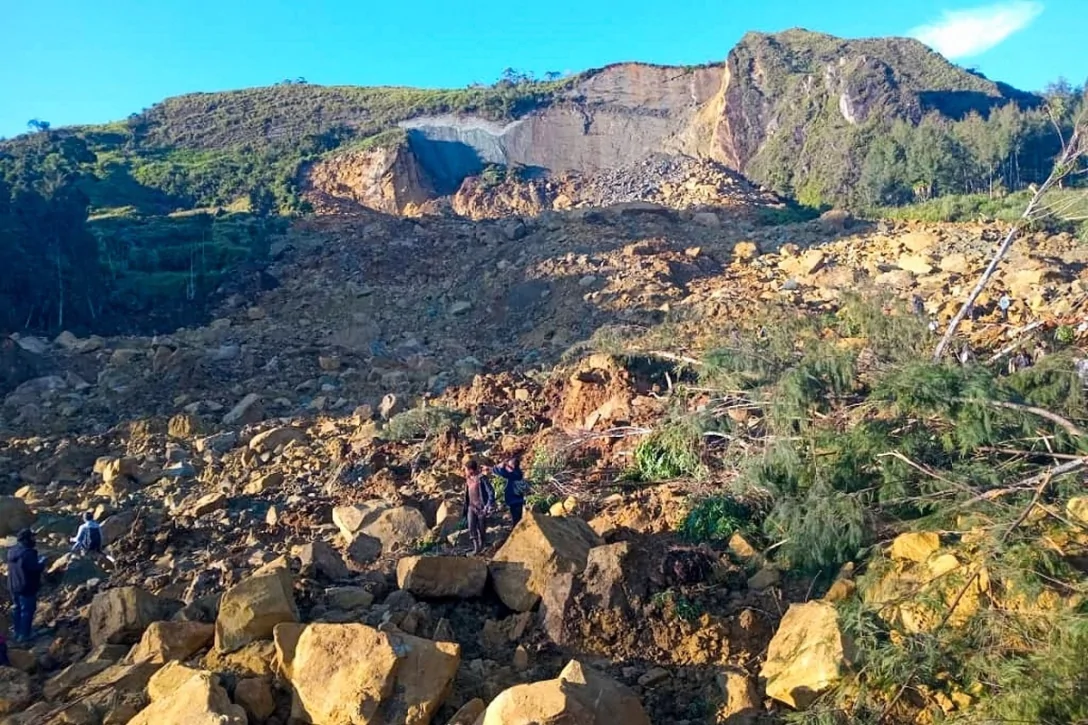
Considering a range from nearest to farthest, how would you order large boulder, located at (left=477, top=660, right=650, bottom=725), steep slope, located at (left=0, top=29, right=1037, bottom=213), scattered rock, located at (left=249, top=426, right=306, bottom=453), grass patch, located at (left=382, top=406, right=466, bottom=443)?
large boulder, located at (left=477, top=660, right=650, bottom=725), grass patch, located at (left=382, top=406, right=466, bottom=443), scattered rock, located at (left=249, top=426, right=306, bottom=453), steep slope, located at (left=0, top=29, right=1037, bottom=213)

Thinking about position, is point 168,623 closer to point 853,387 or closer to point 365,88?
point 853,387

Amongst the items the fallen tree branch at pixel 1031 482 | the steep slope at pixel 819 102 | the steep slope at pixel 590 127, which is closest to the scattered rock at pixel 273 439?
the fallen tree branch at pixel 1031 482

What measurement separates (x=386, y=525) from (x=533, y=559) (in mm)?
1794

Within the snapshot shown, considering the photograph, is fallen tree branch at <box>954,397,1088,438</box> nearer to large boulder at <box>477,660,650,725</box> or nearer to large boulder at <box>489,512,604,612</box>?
large boulder at <box>489,512,604,612</box>

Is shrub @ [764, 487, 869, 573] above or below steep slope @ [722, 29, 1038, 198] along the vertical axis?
below

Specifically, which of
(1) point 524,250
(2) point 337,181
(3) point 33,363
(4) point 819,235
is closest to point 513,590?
(3) point 33,363

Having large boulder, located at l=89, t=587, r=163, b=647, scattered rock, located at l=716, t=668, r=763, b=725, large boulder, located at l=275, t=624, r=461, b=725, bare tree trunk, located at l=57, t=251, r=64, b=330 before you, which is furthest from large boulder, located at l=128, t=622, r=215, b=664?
bare tree trunk, located at l=57, t=251, r=64, b=330

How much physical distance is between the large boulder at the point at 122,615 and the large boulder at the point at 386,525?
1.63m

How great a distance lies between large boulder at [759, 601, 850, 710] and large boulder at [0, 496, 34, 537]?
6.44 metres

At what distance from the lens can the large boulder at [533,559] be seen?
13.9ft

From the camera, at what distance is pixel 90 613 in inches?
168

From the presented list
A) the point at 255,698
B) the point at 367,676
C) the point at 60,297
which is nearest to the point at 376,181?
the point at 60,297

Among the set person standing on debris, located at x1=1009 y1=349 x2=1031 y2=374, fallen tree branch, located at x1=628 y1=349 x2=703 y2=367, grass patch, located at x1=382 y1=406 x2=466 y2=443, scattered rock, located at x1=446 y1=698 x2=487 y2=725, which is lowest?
scattered rock, located at x1=446 y1=698 x2=487 y2=725

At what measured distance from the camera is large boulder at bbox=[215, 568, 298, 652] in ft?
12.1
